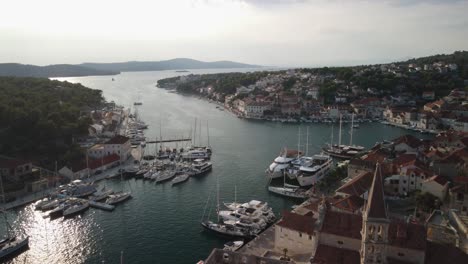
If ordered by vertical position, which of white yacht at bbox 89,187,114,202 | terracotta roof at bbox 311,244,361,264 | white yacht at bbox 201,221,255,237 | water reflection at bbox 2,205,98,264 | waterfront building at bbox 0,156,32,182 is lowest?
water reflection at bbox 2,205,98,264

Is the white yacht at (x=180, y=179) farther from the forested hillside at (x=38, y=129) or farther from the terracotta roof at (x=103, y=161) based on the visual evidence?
the forested hillside at (x=38, y=129)

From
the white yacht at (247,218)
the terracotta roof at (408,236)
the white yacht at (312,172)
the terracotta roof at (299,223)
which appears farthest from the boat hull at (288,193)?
the terracotta roof at (408,236)

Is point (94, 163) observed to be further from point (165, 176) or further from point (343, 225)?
point (343, 225)

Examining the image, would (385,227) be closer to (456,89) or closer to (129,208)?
(129,208)

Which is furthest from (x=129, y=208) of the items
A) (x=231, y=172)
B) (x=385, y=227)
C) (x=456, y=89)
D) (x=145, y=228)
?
(x=456, y=89)

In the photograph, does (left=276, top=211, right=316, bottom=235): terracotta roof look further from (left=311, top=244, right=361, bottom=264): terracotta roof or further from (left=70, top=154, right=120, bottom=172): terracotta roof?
(left=70, top=154, right=120, bottom=172): terracotta roof

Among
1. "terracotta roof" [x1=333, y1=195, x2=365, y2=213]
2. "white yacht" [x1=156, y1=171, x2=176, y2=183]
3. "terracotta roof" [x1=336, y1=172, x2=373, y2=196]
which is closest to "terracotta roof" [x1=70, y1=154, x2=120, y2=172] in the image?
"white yacht" [x1=156, y1=171, x2=176, y2=183]
